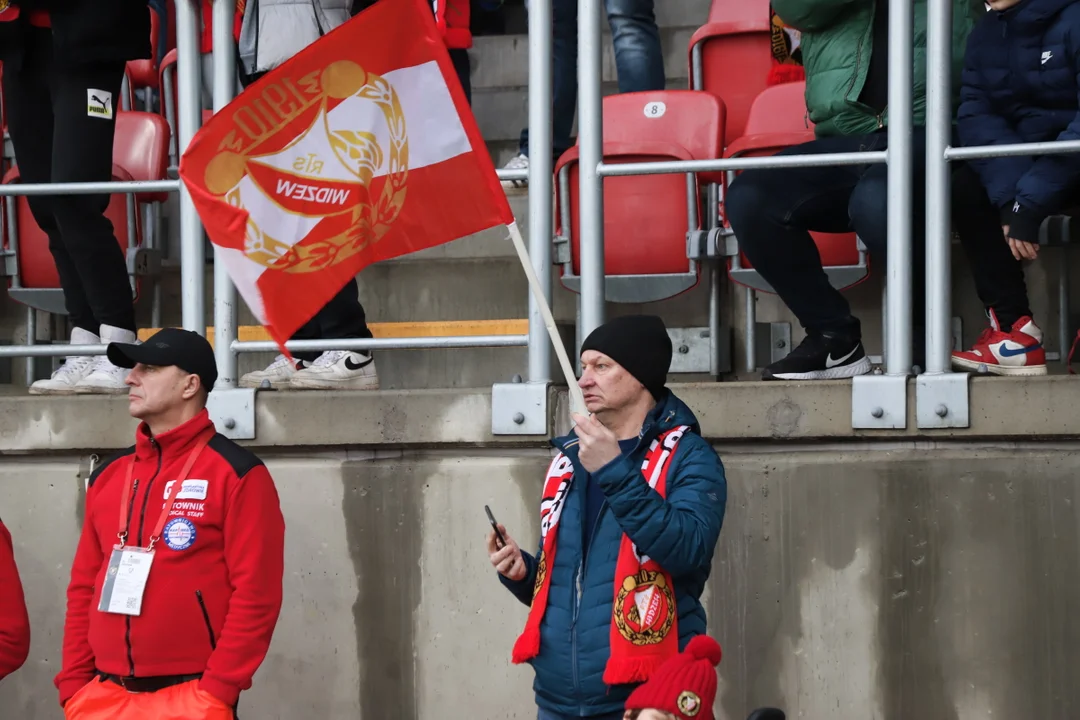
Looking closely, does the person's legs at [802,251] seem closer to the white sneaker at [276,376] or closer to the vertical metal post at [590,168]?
the vertical metal post at [590,168]

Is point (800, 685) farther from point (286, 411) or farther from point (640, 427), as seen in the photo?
point (286, 411)

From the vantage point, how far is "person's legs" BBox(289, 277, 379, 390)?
16.2 feet

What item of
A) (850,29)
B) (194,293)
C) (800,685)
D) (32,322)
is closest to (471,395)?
(194,293)

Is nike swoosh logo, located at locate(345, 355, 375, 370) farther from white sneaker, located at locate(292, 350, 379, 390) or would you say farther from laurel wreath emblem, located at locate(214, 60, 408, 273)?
laurel wreath emblem, located at locate(214, 60, 408, 273)

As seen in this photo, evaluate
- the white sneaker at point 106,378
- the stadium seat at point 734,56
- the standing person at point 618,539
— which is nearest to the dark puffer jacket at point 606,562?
the standing person at point 618,539

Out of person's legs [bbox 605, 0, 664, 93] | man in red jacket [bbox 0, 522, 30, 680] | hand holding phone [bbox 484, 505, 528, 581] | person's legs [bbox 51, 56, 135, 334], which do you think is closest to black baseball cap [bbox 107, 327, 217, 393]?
man in red jacket [bbox 0, 522, 30, 680]

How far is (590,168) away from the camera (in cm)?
472

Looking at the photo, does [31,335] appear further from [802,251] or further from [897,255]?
[897,255]

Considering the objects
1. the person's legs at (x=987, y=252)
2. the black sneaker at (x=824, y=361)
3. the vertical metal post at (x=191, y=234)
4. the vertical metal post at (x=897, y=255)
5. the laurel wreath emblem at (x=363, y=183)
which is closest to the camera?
the laurel wreath emblem at (x=363, y=183)

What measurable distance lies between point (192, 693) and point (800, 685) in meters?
1.81

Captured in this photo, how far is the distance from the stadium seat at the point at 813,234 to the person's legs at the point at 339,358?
4.31 feet

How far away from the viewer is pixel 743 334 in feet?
18.9

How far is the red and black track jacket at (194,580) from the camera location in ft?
12.3

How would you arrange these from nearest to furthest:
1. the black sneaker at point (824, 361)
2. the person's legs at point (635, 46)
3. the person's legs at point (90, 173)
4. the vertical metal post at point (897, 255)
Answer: the vertical metal post at point (897, 255) < the black sneaker at point (824, 361) < the person's legs at point (90, 173) < the person's legs at point (635, 46)
